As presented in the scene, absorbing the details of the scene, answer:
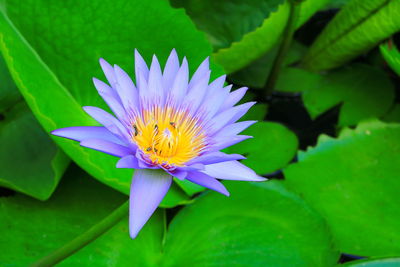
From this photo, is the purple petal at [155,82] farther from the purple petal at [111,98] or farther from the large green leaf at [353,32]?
the large green leaf at [353,32]

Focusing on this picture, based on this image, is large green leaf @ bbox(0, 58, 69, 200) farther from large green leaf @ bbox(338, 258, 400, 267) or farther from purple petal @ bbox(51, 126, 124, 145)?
large green leaf @ bbox(338, 258, 400, 267)

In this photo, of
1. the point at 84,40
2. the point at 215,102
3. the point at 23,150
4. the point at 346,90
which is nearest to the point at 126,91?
the point at 215,102

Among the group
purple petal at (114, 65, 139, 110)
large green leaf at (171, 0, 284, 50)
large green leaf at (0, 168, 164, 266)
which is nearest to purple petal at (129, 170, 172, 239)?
purple petal at (114, 65, 139, 110)

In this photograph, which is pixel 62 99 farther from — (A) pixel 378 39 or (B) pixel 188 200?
(A) pixel 378 39

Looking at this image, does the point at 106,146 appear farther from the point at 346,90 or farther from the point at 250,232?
the point at 346,90

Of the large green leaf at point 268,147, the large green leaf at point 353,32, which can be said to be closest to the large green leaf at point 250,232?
the large green leaf at point 268,147

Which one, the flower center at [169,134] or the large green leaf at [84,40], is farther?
the large green leaf at [84,40]
